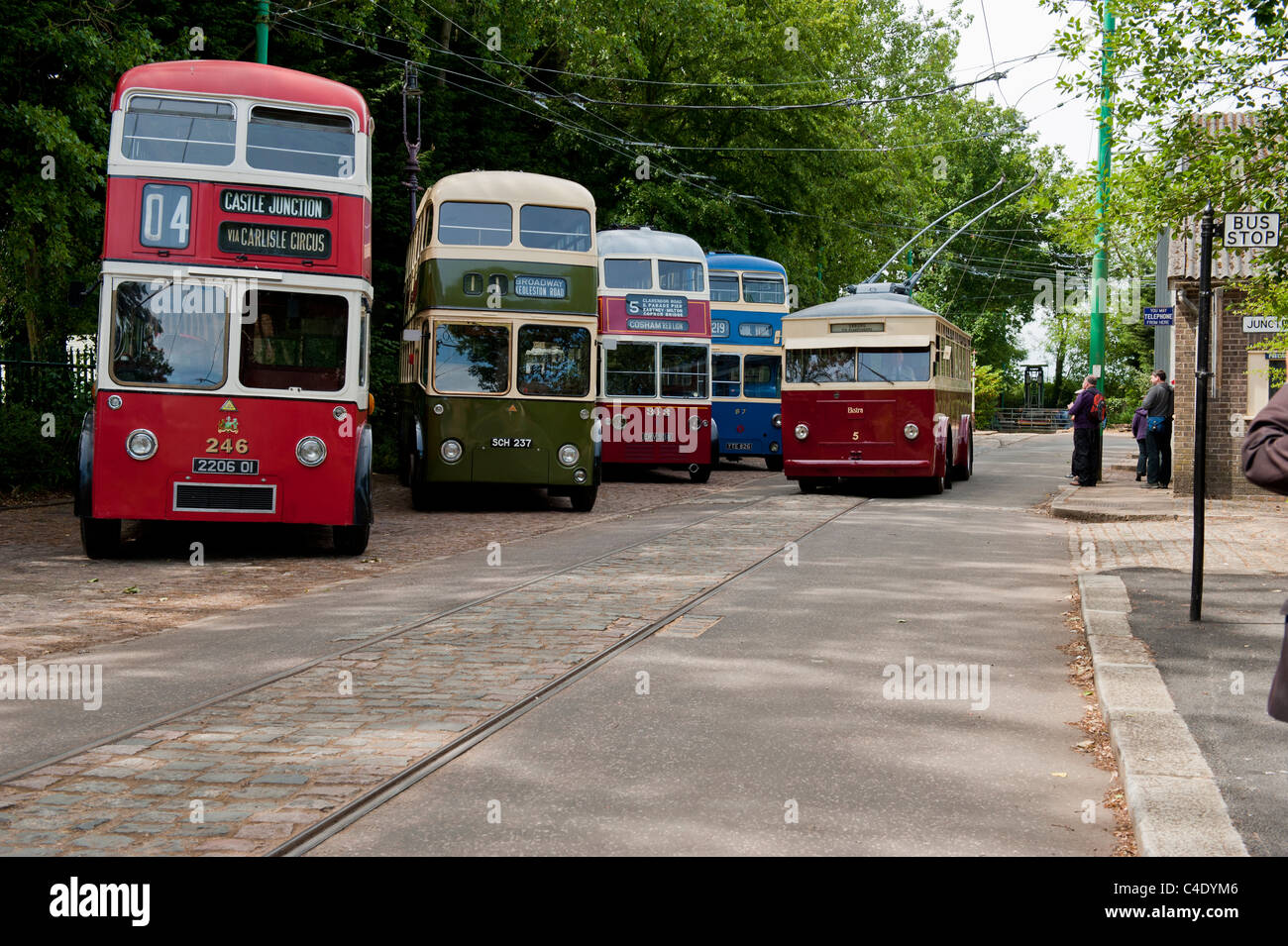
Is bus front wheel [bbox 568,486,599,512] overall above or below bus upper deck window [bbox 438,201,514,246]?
below

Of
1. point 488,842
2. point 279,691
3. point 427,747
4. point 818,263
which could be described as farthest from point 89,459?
point 818,263

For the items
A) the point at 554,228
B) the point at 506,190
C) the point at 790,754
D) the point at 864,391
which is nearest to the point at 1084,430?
the point at 864,391

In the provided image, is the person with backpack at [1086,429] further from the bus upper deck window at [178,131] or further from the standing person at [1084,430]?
the bus upper deck window at [178,131]

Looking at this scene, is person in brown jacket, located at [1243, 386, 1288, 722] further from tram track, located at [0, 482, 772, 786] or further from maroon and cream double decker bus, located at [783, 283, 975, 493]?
maroon and cream double decker bus, located at [783, 283, 975, 493]

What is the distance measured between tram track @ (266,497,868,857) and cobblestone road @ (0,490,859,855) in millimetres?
64

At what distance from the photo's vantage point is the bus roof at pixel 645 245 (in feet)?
87.1

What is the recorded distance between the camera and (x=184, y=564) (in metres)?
13.0

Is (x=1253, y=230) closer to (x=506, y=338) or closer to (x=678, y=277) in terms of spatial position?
(x=506, y=338)

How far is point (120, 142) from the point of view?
13.1 metres

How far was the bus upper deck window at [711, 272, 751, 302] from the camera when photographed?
30.8m

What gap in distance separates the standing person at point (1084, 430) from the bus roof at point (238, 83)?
572 inches

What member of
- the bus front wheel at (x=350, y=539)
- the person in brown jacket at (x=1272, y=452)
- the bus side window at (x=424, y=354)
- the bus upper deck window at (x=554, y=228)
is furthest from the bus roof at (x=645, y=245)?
the person in brown jacket at (x=1272, y=452)

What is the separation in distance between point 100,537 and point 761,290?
20012 mm

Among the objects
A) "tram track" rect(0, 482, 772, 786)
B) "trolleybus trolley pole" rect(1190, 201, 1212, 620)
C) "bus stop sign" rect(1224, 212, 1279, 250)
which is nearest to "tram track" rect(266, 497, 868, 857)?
"tram track" rect(0, 482, 772, 786)
